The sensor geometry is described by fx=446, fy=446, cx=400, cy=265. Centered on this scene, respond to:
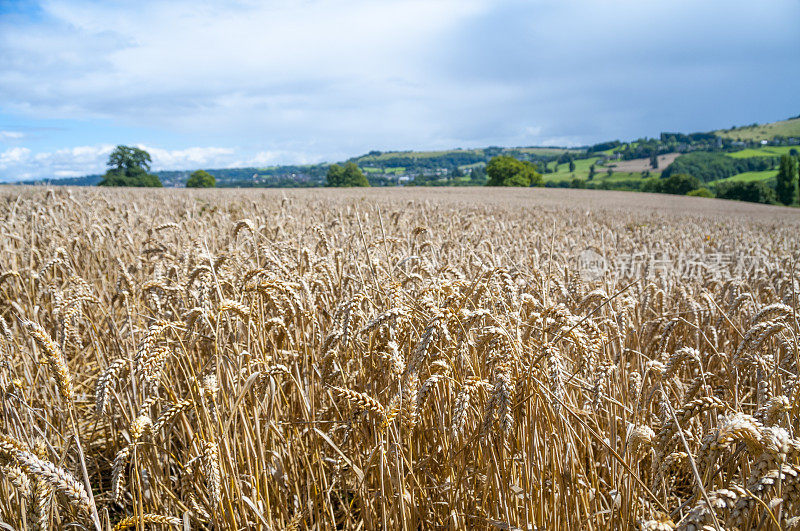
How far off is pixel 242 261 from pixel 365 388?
6.04ft

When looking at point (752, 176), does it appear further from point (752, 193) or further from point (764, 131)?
point (764, 131)

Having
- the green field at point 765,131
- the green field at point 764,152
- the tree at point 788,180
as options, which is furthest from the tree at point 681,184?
the green field at point 765,131

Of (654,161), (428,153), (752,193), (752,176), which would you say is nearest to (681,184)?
(752,193)

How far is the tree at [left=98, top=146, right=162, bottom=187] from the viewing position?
61362 millimetres

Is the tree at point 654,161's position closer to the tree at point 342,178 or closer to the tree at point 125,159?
the tree at point 342,178

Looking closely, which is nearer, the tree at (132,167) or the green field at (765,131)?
the tree at (132,167)

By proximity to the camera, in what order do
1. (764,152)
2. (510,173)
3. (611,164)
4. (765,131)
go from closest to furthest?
(510,173) → (764,152) → (611,164) → (765,131)

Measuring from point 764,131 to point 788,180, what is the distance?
7251 centimetres

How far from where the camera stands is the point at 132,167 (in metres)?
66.2

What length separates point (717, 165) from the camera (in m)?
89.6

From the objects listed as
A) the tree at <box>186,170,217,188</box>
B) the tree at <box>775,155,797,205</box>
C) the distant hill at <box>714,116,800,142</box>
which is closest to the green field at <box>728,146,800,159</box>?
the distant hill at <box>714,116,800,142</box>

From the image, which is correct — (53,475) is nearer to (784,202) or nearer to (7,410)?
(7,410)

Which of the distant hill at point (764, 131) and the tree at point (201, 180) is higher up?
the distant hill at point (764, 131)

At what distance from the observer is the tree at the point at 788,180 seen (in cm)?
6159
